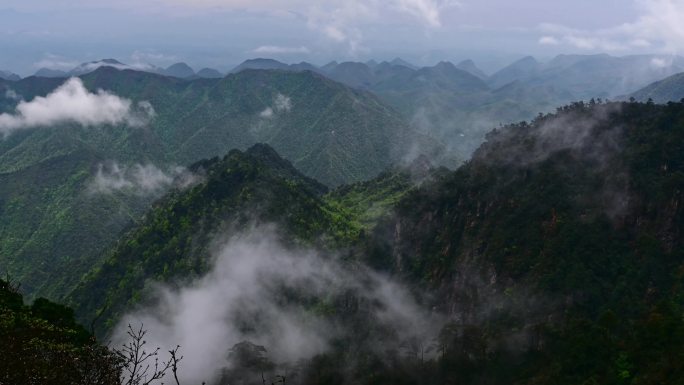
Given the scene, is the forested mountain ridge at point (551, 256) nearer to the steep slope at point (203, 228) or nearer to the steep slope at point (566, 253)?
the steep slope at point (566, 253)

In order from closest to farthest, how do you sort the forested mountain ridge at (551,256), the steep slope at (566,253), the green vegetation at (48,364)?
1. the green vegetation at (48,364)
2. the steep slope at (566,253)
3. the forested mountain ridge at (551,256)

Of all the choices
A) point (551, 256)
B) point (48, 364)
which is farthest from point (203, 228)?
point (48, 364)

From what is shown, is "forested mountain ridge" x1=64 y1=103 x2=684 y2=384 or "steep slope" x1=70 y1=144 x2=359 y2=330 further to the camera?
"steep slope" x1=70 y1=144 x2=359 y2=330

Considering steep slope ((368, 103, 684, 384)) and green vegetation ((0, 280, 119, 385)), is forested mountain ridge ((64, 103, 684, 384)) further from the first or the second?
green vegetation ((0, 280, 119, 385))

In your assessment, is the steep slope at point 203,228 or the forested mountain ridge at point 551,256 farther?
the steep slope at point 203,228

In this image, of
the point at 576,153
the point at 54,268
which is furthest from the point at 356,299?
the point at 54,268

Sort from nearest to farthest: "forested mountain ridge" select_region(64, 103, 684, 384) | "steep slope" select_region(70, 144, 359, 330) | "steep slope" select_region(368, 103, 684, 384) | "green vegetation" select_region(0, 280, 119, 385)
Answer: "green vegetation" select_region(0, 280, 119, 385) < "steep slope" select_region(368, 103, 684, 384) < "forested mountain ridge" select_region(64, 103, 684, 384) < "steep slope" select_region(70, 144, 359, 330)

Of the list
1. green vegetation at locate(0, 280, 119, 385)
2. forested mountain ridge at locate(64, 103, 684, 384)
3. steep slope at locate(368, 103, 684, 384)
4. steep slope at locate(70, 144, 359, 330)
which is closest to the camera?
green vegetation at locate(0, 280, 119, 385)

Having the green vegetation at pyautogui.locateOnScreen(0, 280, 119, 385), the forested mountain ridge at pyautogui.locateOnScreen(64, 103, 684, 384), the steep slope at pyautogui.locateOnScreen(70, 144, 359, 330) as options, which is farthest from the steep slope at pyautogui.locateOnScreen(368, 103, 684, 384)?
the green vegetation at pyautogui.locateOnScreen(0, 280, 119, 385)

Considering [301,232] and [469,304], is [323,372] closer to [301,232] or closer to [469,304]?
[469,304]

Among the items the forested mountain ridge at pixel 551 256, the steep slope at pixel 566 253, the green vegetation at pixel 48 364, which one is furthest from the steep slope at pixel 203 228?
the green vegetation at pixel 48 364

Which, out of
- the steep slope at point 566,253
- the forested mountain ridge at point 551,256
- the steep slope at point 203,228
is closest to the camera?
the steep slope at point 566,253

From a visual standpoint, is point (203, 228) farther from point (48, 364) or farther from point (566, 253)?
point (48, 364)
